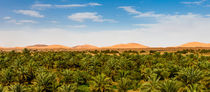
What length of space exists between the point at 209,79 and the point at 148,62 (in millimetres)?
24357

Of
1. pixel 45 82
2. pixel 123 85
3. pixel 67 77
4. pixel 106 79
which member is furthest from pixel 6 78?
pixel 123 85

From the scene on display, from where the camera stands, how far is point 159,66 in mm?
46375

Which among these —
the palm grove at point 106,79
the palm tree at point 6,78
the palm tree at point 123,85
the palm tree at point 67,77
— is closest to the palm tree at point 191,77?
the palm grove at point 106,79

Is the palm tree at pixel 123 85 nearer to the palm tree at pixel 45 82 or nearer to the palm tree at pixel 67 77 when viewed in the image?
the palm tree at pixel 67 77

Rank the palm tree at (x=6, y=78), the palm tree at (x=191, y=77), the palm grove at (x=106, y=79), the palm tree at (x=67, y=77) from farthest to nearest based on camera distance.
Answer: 1. the palm tree at (x=67, y=77)
2. the palm tree at (x=6, y=78)
3. the palm tree at (x=191, y=77)
4. the palm grove at (x=106, y=79)

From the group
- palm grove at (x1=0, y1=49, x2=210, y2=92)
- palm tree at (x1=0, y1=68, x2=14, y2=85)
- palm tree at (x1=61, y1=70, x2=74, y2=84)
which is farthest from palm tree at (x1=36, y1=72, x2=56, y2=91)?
palm tree at (x1=0, y1=68, x2=14, y2=85)

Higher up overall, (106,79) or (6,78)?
(106,79)

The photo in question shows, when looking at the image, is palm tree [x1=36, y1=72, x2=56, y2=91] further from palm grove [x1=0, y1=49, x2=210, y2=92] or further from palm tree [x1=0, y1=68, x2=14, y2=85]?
palm tree [x1=0, y1=68, x2=14, y2=85]

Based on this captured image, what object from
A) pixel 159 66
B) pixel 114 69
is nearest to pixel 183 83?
pixel 159 66

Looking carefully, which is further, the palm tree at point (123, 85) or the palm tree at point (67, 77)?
the palm tree at point (67, 77)

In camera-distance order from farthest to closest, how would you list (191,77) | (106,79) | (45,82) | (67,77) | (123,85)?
(67,77) → (123,85) → (106,79) → (45,82) → (191,77)

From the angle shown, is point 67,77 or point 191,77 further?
point 67,77

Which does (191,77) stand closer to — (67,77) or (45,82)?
Answer: (67,77)

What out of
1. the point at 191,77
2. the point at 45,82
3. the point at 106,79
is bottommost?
the point at 45,82
